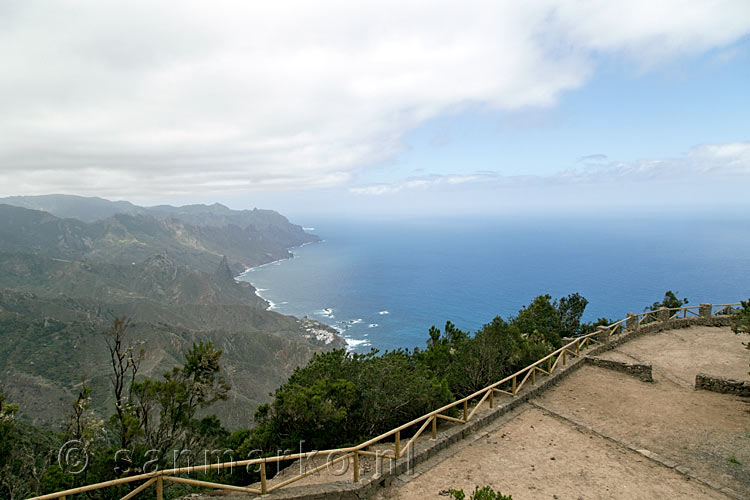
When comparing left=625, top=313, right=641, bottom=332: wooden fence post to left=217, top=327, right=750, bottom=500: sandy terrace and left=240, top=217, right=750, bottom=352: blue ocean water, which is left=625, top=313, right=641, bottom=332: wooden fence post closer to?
left=217, top=327, right=750, bottom=500: sandy terrace

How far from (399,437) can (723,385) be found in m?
11.3

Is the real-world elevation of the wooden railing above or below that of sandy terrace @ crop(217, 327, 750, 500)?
above

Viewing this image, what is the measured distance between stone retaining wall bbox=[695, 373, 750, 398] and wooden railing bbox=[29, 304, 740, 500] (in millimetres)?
3800

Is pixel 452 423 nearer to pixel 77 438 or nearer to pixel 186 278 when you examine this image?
pixel 77 438

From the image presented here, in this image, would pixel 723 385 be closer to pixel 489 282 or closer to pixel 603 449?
pixel 603 449

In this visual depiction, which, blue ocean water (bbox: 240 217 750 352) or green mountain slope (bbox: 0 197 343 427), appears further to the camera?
blue ocean water (bbox: 240 217 750 352)

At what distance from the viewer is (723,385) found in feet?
41.4

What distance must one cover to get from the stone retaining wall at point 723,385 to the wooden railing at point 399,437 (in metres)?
3.80

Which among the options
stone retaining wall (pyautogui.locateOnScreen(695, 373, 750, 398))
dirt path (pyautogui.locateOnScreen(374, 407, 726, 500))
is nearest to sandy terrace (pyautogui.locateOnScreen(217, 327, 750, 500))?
dirt path (pyautogui.locateOnScreen(374, 407, 726, 500))

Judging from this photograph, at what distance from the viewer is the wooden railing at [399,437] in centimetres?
531

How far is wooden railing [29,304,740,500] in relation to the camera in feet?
17.4

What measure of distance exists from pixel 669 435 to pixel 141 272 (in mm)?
165674

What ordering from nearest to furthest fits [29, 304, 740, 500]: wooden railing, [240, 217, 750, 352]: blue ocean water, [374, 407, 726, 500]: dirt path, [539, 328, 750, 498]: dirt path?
1. [29, 304, 740, 500]: wooden railing
2. [374, 407, 726, 500]: dirt path
3. [539, 328, 750, 498]: dirt path
4. [240, 217, 750, 352]: blue ocean water

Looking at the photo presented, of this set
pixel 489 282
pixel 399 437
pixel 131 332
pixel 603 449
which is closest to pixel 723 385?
pixel 603 449
